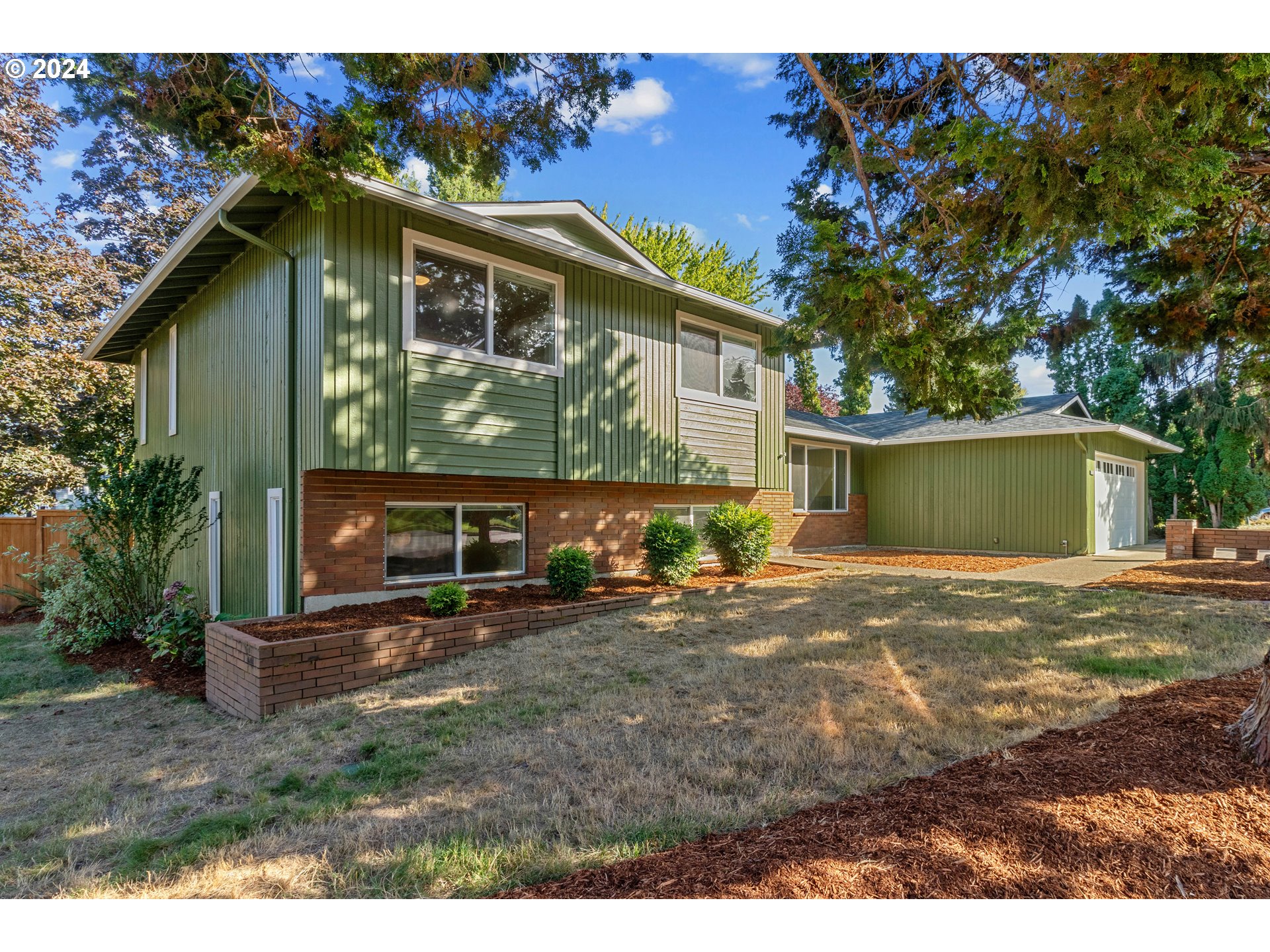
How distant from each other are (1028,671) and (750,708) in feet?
7.91

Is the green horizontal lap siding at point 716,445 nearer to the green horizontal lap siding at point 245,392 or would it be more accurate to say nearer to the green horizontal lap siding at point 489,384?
the green horizontal lap siding at point 489,384

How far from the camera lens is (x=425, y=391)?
262 inches

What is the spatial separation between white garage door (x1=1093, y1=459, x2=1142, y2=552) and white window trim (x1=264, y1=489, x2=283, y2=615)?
50.6 feet

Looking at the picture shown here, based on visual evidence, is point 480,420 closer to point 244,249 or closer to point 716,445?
point 244,249

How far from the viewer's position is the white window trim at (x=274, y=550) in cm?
664

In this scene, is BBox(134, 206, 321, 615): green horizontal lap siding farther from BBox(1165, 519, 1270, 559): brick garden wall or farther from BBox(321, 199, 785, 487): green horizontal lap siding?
BBox(1165, 519, 1270, 559): brick garden wall

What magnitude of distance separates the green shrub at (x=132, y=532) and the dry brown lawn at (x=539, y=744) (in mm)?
1038

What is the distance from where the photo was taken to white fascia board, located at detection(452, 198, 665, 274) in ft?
25.5

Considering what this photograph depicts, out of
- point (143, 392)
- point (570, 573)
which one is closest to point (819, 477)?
point (570, 573)

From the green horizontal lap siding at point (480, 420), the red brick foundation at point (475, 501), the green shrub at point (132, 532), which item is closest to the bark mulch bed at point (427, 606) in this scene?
the red brick foundation at point (475, 501)

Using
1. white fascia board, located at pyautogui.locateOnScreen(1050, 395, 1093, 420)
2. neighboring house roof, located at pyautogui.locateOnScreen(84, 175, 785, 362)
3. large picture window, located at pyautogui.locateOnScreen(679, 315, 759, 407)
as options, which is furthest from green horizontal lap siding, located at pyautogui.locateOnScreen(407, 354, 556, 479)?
white fascia board, located at pyautogui.locateOnScreen(1050, 395, 1093, 420)

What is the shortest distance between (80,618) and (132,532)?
1358 mm
